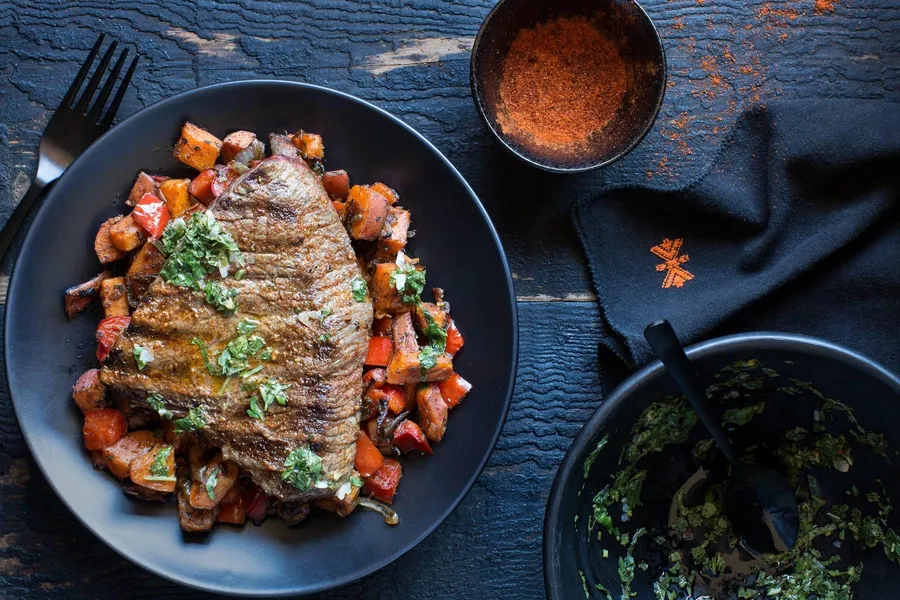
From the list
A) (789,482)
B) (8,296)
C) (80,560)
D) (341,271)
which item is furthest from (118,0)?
(789,482)

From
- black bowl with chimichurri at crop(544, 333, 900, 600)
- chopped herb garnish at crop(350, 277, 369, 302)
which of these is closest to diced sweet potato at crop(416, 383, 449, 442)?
chopped herb garnish at crop(350, 277, 369, 302)

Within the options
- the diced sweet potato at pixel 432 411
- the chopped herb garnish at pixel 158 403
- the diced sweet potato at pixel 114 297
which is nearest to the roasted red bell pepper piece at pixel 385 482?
the diced sweet potato at pixel 432 411

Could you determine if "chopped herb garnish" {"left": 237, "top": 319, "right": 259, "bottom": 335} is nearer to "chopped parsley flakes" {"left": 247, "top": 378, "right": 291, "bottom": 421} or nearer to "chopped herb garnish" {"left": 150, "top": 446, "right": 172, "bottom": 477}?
"chopped parsley flakes" {"left": 247, "top": 378, "right": 291, "bottom": 421}

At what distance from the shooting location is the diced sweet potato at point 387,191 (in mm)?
2969

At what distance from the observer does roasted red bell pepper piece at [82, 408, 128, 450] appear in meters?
2.78

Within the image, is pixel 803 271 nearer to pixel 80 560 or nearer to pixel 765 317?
pixel 765 317

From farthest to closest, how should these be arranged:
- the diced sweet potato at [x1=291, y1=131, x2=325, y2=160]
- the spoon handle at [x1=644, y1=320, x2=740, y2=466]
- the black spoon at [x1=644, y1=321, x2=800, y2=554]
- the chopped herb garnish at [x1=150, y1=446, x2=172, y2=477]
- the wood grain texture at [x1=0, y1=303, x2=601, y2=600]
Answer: the wood grain texture at [x1=0, y1=303, x2=601, y2=600] → the diced sweet potato at [x1=291, y1=131, x2=325, y2=160] → the black spoon at [x1=644, y1=321, x2=800, y2=554] → the chopped herb garnish at [x1=150, y1=446, x2=172, y2=477] → the spoon handle at [x1=644, y1=320, x2=740, y2=466]

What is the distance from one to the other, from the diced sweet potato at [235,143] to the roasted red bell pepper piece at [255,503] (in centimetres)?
122

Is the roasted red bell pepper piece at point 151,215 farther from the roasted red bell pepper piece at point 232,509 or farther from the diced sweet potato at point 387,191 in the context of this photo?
the roasted red bell pepper piece at point 232,509

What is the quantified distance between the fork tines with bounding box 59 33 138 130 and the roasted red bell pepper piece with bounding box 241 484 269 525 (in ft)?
4.88

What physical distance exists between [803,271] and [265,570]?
229 cm

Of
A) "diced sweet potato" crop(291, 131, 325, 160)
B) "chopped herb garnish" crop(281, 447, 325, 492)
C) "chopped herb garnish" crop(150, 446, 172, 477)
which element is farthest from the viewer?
"diced sweet potato" crop(291, 131, 325, 160)

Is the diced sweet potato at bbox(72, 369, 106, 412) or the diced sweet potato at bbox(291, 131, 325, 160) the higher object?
the diced sweet potato at bbox(291, 131, 325, 160)

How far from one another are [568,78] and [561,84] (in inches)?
1.6
